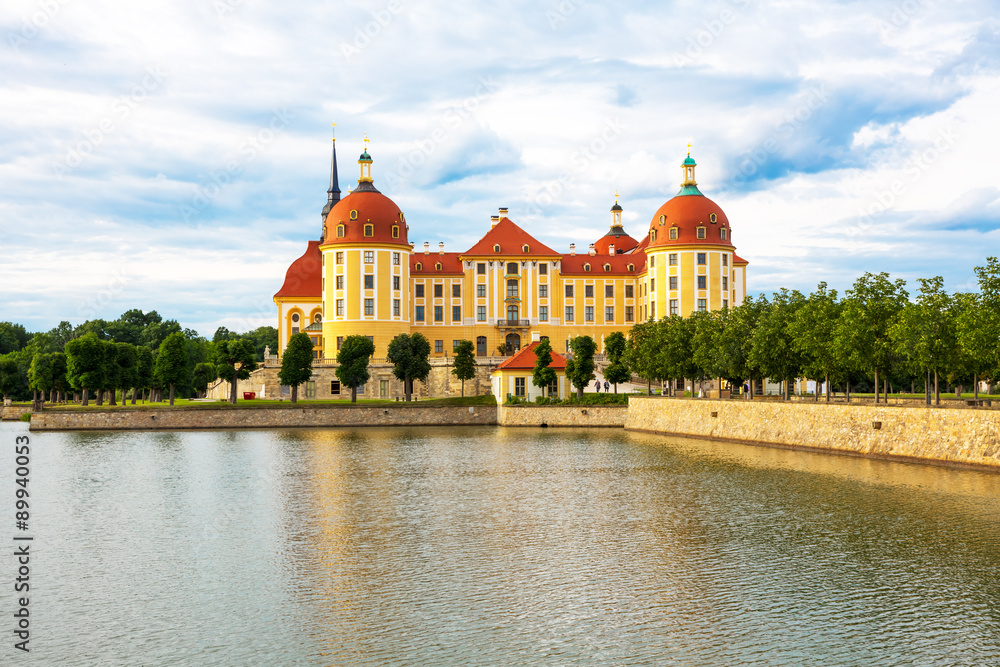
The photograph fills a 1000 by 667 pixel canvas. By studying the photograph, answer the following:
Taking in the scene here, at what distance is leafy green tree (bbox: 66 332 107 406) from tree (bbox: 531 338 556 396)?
123 feet

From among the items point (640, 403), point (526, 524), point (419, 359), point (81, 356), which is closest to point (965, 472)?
point (526, 524)

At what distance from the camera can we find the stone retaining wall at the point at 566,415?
68.9 metres

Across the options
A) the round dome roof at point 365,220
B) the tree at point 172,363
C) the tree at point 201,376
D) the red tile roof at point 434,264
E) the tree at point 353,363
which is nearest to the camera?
the tree at point 172,363

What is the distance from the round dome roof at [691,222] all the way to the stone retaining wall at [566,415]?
89.1 feet

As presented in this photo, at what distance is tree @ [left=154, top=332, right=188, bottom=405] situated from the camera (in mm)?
75625

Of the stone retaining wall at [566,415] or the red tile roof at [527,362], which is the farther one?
the red tile roof at [527,362]

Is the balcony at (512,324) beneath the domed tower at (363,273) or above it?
beneath

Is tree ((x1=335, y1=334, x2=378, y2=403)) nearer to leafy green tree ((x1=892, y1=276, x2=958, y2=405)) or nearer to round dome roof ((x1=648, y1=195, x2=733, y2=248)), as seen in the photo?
round dome roof ((x1=648, y1=195, x2=733, y2=248))

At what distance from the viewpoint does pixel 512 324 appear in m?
96.4

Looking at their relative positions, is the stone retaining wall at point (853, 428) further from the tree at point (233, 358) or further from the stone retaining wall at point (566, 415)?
the tree at point (233, 358)

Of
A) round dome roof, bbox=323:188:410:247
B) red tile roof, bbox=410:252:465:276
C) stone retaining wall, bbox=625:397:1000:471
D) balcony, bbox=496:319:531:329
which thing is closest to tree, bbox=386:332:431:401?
round dome roof, bbox=323:188:410:247

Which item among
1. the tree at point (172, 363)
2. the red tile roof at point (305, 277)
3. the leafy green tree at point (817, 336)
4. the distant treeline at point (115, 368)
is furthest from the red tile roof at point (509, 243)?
the leafy green tree at point (817, 336)

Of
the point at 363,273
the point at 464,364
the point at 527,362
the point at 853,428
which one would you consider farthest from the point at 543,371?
the point at 853,428

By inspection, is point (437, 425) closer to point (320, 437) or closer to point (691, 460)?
point (320, 437)
